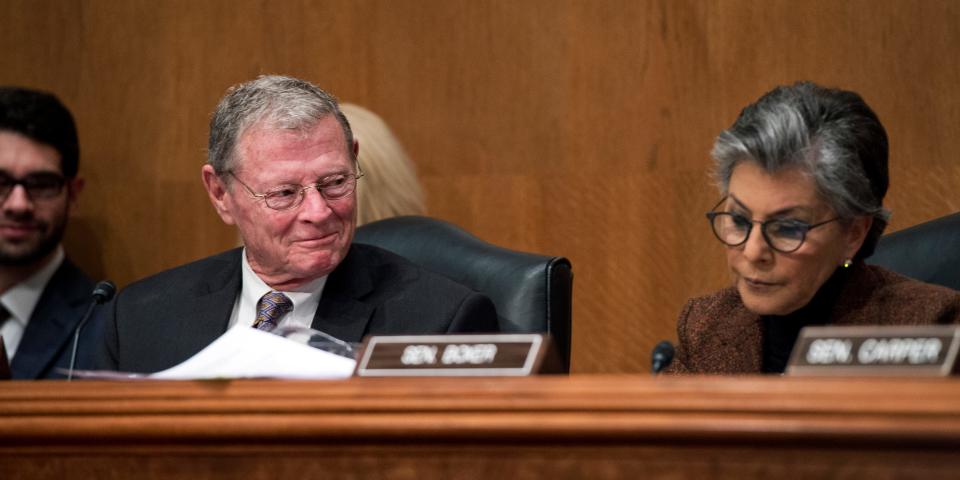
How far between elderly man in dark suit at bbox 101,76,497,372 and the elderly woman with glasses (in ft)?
1.73

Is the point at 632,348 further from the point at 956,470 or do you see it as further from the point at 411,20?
the point at 956,470

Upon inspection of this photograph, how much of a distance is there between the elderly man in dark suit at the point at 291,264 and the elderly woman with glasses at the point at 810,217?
0.53 metres

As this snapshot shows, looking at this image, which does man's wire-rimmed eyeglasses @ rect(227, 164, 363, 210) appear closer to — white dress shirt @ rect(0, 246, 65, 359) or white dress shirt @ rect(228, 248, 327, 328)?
white dress shirt @ rect(228, 248, 327, 328)

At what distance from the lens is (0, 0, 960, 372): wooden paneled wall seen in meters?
3.11

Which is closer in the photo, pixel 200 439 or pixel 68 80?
pixel 200 439

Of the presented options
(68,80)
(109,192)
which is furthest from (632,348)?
(68,80)

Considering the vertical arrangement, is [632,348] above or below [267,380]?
below

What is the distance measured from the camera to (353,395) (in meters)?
1.34

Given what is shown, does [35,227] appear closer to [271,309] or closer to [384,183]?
[384,183]

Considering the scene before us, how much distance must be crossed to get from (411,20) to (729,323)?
5.67 feet

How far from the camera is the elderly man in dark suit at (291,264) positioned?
2.34 m

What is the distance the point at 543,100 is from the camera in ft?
11.3

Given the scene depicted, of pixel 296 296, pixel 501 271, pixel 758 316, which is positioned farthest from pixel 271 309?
pixel 758 316

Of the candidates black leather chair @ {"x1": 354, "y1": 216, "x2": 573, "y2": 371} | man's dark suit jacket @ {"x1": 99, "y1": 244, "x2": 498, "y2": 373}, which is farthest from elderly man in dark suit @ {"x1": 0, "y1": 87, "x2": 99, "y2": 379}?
black leather chair @ {"x1": 354, "y1": 216, "x2": 573, "y2": 371}
